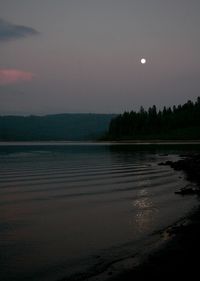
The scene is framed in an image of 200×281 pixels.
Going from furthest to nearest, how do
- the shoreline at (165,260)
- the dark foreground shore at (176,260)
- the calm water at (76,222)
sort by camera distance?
the calm water at (76,222)
the shoreline at (165,260)
the dark foreground shore at (176,260)

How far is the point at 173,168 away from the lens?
2499 inches

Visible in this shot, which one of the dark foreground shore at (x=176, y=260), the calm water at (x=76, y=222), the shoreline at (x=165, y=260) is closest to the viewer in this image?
the dark foreground shore at (x=176, y=260)

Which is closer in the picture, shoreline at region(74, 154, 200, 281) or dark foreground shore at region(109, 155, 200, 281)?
dark foreground shore at region(109, 155, 200, 281)

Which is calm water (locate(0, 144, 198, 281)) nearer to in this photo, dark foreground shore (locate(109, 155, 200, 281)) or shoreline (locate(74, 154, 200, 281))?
shoreline (locate(74, 154, 200, 281))

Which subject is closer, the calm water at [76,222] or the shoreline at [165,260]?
the shoreline at [165,260]

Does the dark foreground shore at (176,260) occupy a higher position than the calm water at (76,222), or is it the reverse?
the dark foreground shore at (176,260)

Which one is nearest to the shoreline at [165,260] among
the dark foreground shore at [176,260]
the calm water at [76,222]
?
the dark foreground shore at [176,260]

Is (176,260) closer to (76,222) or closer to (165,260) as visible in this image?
(165,260)

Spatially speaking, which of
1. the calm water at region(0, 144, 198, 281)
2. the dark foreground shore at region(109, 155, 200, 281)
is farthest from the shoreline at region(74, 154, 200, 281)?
the calm water at region(0, 144, 198, 281)

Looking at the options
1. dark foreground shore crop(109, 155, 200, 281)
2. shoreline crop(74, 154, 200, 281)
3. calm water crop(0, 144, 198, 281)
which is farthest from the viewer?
calm water crop(0, 144, 198, 281)

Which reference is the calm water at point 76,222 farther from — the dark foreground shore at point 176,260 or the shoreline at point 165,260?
the dark foreground shore at point 176,260

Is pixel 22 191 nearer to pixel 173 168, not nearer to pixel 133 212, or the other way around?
pixel 133 212

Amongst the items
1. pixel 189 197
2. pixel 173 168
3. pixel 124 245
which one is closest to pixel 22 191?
pixel 189 197

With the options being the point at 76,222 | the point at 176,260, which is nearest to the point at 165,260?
the point at 176,260
